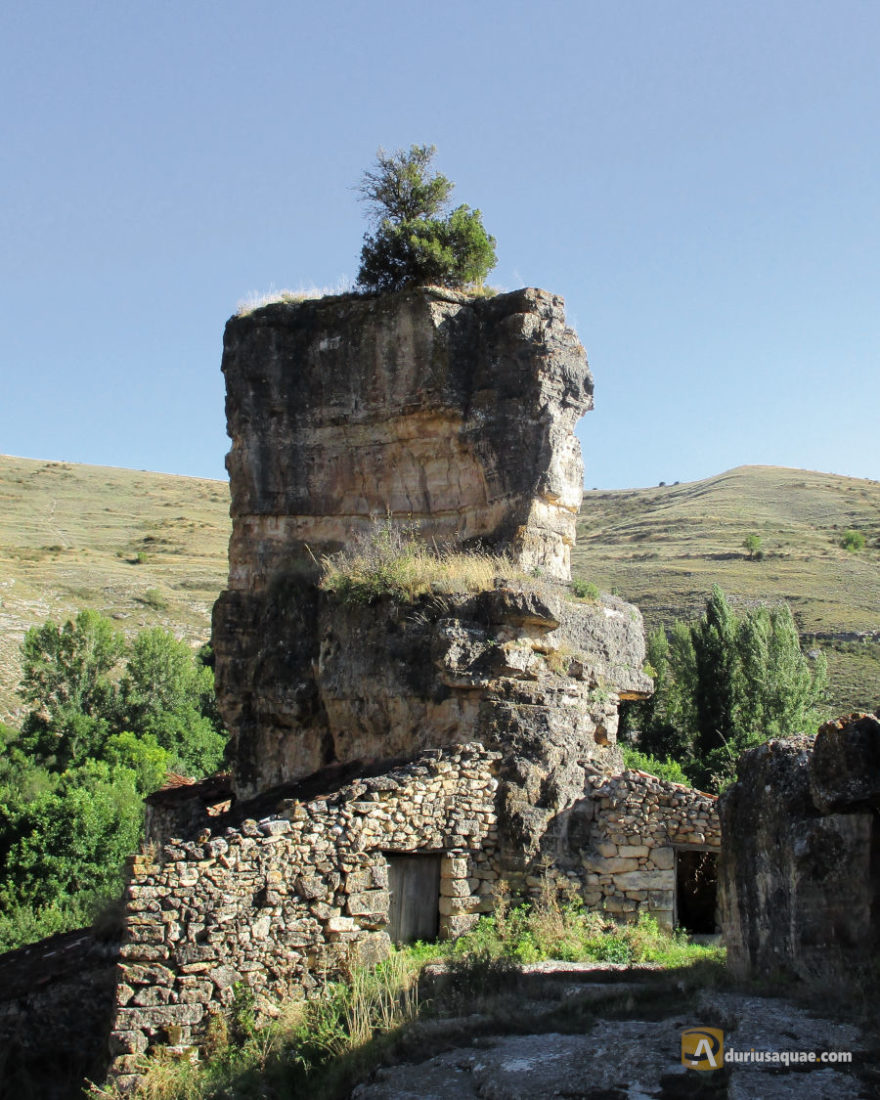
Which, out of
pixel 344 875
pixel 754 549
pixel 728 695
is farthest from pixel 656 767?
pixel 754 549

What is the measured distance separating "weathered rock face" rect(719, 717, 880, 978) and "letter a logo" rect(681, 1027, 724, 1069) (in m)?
1.40

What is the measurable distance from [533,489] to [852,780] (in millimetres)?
7331

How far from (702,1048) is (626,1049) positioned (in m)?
0.51

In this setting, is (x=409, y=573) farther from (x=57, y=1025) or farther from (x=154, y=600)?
(x=154, y=600)

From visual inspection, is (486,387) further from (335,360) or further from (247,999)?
(247,999)

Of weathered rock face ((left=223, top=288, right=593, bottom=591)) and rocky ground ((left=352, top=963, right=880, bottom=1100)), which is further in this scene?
weathered rock face ((left=223, top=288, right=593, bottom=591))

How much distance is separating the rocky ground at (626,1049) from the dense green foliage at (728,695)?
934 inches

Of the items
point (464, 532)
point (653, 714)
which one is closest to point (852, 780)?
point (464, 532)

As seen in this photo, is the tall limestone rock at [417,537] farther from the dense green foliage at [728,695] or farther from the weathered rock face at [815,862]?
the dense green foliage at [728,695]

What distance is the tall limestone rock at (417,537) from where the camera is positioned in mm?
12406

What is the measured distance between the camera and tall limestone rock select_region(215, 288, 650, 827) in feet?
40.7

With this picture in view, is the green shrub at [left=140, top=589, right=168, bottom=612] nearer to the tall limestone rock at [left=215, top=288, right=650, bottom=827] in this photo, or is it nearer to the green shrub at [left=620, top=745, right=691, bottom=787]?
the green shrub at [left=620, top=745, right=691, bottom=787]

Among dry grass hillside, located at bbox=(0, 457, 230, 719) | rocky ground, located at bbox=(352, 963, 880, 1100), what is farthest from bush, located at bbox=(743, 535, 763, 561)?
rocky ground, located at bbox=(352, 963, 880, 1100)

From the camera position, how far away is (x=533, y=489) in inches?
561
